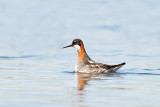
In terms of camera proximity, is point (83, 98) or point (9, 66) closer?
point (83, 98)

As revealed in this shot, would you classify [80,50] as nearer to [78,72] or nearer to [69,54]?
[78,72]

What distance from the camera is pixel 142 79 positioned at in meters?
16.6

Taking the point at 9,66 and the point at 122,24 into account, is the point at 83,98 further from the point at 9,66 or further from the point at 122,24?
the point at 122,24

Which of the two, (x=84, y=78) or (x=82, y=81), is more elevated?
(x=84, y=78)

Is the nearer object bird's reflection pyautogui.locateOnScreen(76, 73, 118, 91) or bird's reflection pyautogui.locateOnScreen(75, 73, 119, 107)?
bird's reflection pyautogui.locateOnScreen(75, 73, 119, 107)

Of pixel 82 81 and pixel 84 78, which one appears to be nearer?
pixel 82 81

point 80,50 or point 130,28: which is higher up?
point 130,28

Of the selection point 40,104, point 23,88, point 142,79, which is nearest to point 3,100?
point 40,104

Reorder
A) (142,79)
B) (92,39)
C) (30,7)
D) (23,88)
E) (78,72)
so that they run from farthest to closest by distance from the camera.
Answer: (30,7) → (92,39) → (78,72) → (142,79) → (23,88)

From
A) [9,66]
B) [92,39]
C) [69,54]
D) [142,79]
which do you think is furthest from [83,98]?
[92,39]

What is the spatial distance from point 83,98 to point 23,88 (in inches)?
82.0

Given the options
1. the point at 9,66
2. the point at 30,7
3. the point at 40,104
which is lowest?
the point at 40,104

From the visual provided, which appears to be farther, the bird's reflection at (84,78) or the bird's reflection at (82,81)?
the bird's reflection at (84,78)

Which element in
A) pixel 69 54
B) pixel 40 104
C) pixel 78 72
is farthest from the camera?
pixel 69 54
